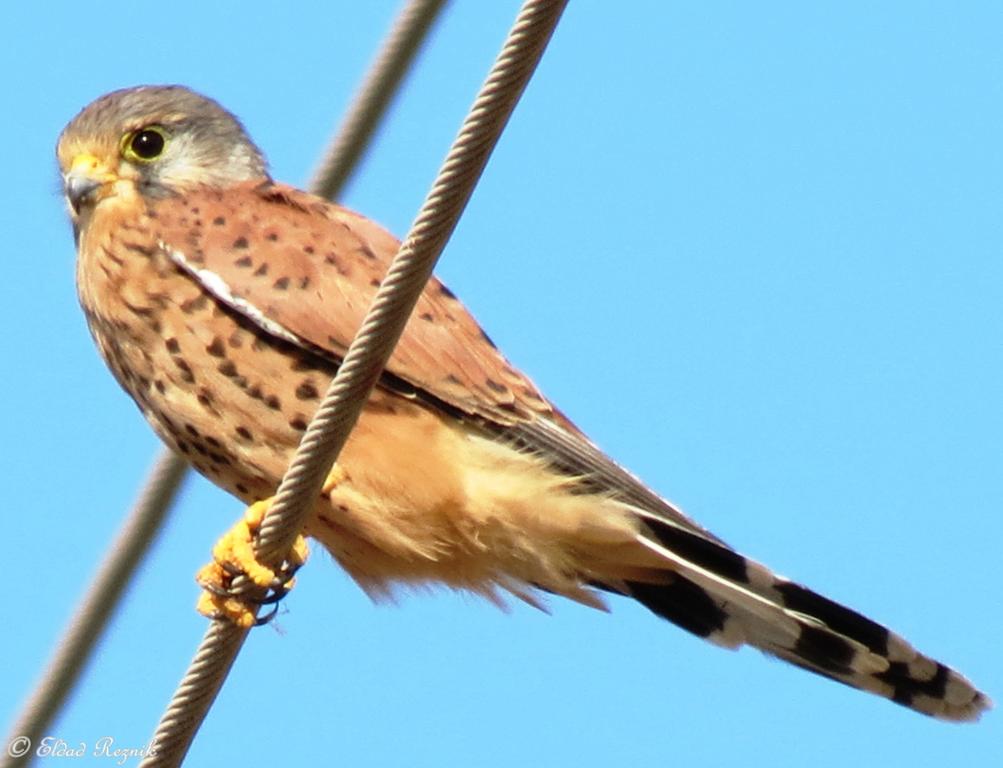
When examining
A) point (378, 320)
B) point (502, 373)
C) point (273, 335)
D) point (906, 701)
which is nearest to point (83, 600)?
point (273, 335)

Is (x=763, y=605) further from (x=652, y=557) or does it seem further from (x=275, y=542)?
(x=275, y=542)

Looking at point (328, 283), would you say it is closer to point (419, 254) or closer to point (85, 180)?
point (85, 180)

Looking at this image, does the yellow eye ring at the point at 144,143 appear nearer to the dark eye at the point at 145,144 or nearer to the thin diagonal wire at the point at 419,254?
the dark eye at the point at 145,144

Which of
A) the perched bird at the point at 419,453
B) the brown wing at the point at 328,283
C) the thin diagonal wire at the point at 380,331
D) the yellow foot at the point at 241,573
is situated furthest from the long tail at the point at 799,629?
the thin diagonal wire at the point at 380,331

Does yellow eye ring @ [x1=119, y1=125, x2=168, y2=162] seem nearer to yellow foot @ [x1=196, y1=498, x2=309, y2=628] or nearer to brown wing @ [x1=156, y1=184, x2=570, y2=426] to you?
brown wing @ [x1=156, y1=184, x2=570, y2=426]

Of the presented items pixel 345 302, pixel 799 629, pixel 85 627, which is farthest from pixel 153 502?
pixel 799 629
